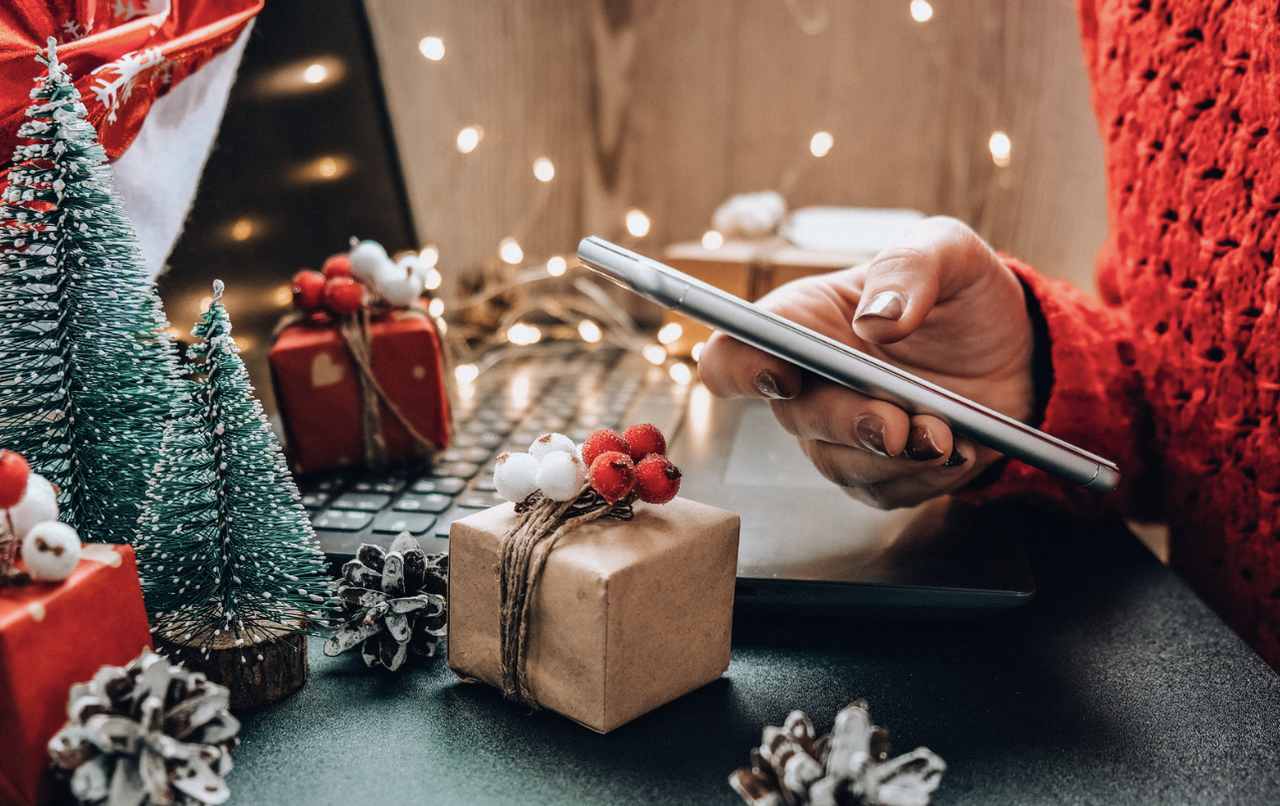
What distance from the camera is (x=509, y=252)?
1.15m

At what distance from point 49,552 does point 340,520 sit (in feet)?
0.80

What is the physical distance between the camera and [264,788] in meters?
0.38

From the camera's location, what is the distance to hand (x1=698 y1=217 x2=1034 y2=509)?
1.70 feet

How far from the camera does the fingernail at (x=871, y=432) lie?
51 cm

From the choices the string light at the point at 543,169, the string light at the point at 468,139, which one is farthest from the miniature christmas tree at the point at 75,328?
the string light at the point at 543,169

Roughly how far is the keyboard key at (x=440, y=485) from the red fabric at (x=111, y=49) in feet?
0.83

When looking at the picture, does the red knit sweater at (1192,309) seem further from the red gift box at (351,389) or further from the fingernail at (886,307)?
the red gift box at (351,389)

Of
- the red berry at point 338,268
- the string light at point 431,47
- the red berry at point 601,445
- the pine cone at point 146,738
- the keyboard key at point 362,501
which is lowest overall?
the keyboard key at point 362,501

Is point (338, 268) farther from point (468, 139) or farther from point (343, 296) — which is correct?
point (468, 139)

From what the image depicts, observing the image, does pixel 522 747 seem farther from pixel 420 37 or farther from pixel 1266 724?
pixel 420 37

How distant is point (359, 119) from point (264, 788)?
0.66 m

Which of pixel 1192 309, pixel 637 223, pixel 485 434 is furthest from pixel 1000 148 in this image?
pixel 485 434

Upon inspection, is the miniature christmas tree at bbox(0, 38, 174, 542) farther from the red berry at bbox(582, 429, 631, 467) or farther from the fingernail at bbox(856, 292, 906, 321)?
the fingernail at bbox(856, 292, 906, 321)

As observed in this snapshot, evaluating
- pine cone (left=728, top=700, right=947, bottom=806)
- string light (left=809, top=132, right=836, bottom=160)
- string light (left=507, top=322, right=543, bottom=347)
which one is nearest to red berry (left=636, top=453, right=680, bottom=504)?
pine cone (left=728, top=700, right=947, bottom=806)
